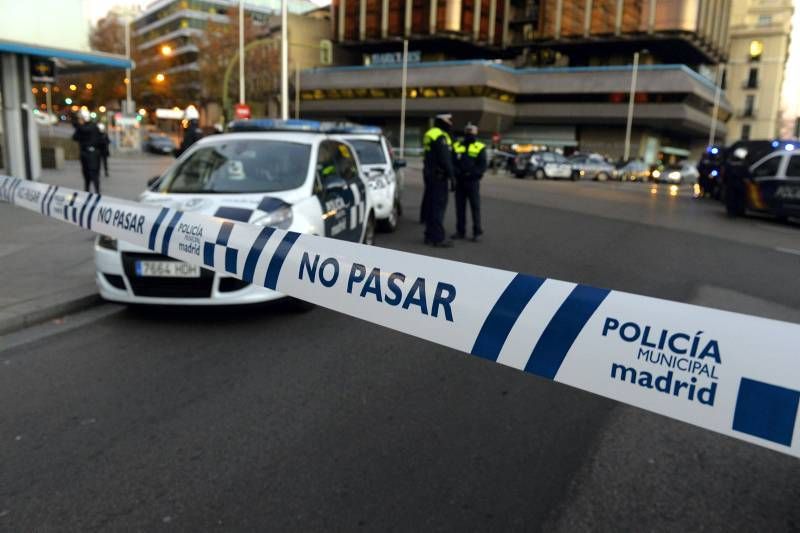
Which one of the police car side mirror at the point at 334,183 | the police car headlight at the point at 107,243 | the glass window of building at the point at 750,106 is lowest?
the police car headlight at the point at 107,243

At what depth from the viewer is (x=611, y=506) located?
3027mm

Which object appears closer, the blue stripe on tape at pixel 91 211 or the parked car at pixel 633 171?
the blue stripe on tape at pixel 91 211

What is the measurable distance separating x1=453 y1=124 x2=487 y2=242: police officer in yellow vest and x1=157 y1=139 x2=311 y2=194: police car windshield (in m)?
3.82

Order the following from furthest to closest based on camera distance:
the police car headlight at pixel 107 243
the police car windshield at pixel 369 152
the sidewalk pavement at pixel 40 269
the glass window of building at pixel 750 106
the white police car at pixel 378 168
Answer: the glass window of building at pixel 750 106, the police car windshield at pixel 369 152, the white police car at pixel 378 168, the sidewalk pavement at pixel 40 269, the police car headlight at pixel 107 243

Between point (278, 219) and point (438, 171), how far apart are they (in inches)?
177

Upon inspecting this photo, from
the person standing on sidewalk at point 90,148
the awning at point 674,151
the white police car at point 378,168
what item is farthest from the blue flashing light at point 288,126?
the awning at point 674,151

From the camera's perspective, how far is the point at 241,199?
20.3ft

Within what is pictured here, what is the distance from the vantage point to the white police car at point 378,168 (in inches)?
447

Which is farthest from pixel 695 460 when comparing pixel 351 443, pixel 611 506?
pixel 351 443

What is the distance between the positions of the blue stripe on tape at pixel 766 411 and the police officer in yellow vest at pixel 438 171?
7.96 metres

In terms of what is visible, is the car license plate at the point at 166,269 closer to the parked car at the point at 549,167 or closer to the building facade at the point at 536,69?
the parked car at the point at 549,167

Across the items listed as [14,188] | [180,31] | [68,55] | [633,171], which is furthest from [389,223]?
[180,31]

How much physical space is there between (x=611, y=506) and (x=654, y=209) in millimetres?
18111

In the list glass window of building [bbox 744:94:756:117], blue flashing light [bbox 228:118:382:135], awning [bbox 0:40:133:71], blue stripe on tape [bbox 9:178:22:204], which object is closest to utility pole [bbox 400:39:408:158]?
awning [bbox 0:40:133:71]
